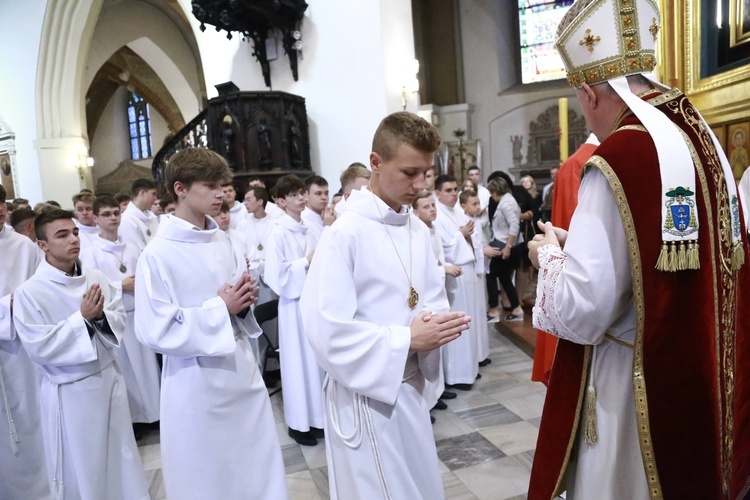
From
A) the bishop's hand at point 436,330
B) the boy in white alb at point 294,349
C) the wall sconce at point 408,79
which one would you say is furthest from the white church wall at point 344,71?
the bishop's hand at point 436,330

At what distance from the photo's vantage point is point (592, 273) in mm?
1469

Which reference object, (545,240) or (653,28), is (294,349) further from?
(653,28)

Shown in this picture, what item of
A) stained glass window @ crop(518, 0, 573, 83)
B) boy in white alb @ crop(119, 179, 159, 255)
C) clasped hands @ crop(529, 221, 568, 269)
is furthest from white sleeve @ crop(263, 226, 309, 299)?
stained glass window @ crop(518, 0, 573, 83)

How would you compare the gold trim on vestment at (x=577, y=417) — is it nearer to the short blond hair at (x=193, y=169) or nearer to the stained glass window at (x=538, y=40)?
the short blond hair at (x=193, y=169)

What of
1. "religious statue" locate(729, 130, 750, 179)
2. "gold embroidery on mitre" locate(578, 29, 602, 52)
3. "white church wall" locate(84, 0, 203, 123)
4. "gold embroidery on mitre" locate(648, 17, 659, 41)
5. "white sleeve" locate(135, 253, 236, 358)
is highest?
"white church wall" locate(84, 0, 203, 123)

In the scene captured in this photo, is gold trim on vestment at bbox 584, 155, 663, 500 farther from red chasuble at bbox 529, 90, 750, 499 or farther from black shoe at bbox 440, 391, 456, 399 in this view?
black shoe at bbox 440, 391, 456, 399

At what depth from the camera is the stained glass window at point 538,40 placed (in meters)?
13.9

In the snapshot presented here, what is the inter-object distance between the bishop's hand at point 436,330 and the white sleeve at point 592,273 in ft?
0.97

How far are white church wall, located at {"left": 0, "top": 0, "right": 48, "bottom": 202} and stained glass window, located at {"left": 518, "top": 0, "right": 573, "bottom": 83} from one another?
12.1 m

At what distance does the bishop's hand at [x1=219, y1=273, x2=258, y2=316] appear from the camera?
8.18ft

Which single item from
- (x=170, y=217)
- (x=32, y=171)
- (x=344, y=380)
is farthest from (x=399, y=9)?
(x=32, y=171)

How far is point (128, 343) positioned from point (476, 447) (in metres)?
2.92

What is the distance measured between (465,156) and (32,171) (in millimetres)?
11020

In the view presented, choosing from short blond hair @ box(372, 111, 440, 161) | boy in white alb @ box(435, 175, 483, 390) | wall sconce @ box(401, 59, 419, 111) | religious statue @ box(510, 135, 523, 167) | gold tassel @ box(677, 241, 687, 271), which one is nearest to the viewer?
gold tassel @ box(677, 241, 687, 271)
